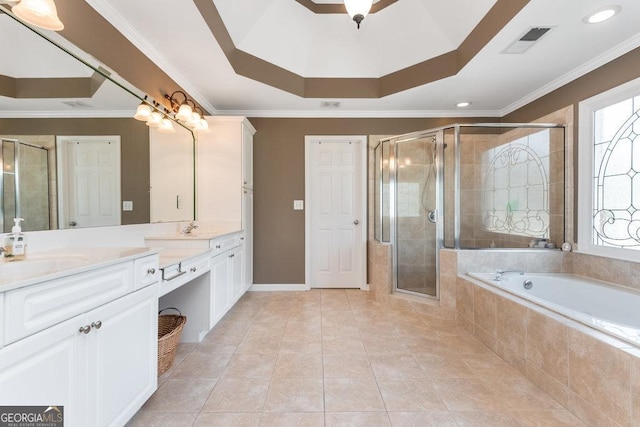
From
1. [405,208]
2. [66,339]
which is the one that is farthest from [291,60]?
[66,339]

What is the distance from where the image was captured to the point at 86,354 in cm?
106

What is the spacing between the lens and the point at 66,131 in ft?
5.08

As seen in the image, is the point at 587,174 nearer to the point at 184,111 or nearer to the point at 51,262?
the point at 184,111

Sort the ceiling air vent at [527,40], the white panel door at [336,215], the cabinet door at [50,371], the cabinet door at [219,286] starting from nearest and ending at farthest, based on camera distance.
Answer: the cabinet door at [50,371] < the ceiling air vent at [527,40] < the cabinet door at [219,286] < the white panel door at [336,215]

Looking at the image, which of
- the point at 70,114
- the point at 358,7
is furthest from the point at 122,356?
the point at 358,7

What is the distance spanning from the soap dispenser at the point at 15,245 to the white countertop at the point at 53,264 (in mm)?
32

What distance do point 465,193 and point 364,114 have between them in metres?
1.56

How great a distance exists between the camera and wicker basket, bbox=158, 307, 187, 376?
177 centimetres

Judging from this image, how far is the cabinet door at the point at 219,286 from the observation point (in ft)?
7.70

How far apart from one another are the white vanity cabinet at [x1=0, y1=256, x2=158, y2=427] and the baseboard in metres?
2.19

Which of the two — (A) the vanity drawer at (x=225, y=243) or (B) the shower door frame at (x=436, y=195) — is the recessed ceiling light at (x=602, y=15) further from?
(A) the vanity drawer at (x=225, y=243)

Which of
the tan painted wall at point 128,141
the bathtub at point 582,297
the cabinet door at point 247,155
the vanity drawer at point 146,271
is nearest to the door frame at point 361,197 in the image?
the cabinet door at point 247,155

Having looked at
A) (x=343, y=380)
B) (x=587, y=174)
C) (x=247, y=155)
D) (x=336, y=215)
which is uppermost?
(x=247, y=155)

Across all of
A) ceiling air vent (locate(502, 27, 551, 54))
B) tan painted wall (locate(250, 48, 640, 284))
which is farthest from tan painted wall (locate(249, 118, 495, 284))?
ceiling air vent (locate(502, 27, 551, 54))
